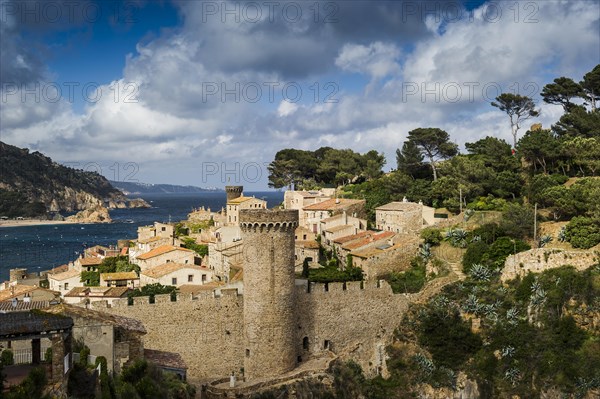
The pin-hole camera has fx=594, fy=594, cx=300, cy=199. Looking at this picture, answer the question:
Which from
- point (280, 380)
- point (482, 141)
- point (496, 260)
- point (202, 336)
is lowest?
point (280, 380)

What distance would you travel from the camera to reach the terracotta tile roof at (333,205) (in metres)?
47.9

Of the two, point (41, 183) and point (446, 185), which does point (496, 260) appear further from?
point (41, 183)

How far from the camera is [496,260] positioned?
32.8m

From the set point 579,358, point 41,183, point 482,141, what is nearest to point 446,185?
point 482,141

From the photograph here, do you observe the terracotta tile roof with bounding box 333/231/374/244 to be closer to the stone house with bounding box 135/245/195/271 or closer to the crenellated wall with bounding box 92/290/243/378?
the stone house with bounding box 135/245/195/271

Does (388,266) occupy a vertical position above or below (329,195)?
below

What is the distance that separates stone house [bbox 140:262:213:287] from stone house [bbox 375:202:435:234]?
13.8 metres

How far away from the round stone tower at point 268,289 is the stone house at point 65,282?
24.8 metres

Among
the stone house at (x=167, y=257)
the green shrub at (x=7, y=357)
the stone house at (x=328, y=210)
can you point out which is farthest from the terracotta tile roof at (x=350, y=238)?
the green shrub at (x=7, y=357)

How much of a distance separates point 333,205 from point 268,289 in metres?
24.8

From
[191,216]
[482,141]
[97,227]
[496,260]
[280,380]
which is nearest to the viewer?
[280,380]

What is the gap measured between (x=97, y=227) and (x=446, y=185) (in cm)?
11310

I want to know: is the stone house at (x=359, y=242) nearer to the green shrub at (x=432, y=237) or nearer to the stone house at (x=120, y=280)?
the green shrub at (x=432, y=237)

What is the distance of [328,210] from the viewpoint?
157 ft
